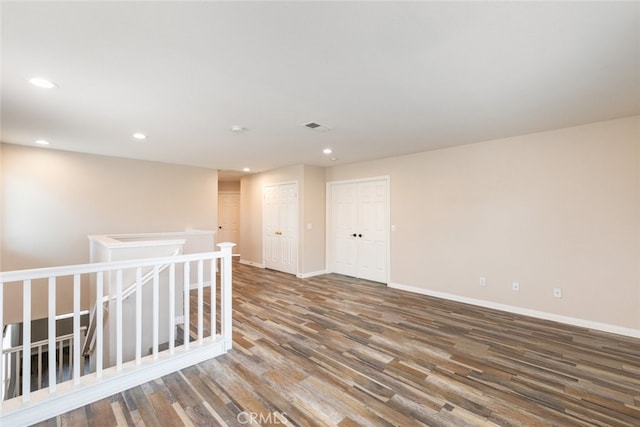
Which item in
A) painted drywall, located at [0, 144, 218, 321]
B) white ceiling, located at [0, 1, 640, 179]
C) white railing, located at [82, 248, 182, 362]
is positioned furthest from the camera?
painted drywall, located at [0, 144, 218, 321]

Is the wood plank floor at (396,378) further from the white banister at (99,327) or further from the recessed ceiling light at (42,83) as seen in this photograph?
the recessed ceiling light at (42,83)

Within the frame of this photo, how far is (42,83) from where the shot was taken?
88.0 inches

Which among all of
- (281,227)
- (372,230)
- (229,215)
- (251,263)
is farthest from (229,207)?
(372,230)

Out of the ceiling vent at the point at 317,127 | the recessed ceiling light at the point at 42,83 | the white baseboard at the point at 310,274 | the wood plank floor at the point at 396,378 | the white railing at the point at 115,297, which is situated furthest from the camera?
the white baseboard at the point at 310,274

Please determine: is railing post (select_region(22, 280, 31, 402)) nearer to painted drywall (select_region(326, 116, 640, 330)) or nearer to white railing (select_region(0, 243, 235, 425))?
white railing (select_region(0, 243, 235, 425))

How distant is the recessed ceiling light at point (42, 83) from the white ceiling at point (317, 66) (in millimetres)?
56

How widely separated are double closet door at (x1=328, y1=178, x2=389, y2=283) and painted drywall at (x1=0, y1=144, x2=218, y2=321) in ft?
10.4

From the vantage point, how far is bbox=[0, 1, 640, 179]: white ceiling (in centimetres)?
151

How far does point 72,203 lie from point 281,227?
377cm

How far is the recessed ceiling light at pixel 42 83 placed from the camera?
2168 mm

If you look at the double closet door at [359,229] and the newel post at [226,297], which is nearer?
the newel post at [226,297]

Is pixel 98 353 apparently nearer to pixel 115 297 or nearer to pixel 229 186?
pixel 115 297

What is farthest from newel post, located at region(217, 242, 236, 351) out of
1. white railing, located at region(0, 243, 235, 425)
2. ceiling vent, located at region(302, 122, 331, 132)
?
ceiling vent, located at region(302, 122, 331, 132)

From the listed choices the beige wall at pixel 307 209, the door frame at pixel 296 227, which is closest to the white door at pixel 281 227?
the door frame at pixel 296 227
